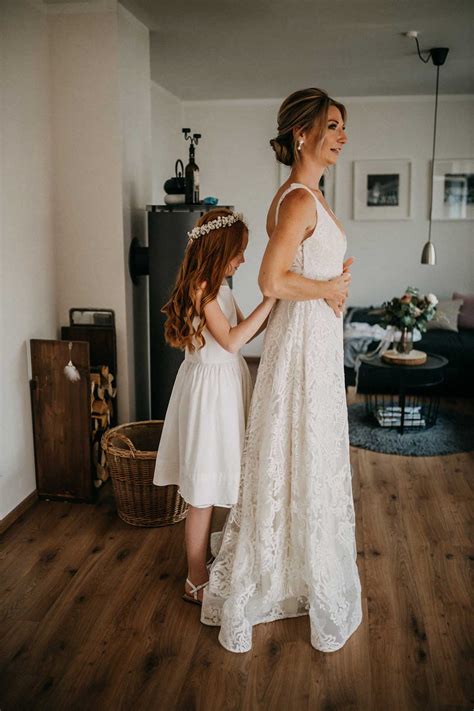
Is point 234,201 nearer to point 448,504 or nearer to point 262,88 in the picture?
point 262,88

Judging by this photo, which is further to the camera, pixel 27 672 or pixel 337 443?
pixel 337 443

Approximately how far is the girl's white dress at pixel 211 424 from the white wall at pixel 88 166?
4.60 ft

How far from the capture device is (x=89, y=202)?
360 cm

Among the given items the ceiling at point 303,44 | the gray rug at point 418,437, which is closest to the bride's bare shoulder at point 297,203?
the ceiling at point 303,44

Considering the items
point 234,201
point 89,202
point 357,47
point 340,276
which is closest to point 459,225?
point 234,201

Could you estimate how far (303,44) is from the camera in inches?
171

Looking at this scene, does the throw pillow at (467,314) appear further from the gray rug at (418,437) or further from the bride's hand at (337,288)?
A: the bride's hand at (337,288)

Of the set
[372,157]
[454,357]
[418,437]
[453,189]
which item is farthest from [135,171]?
[453,189]

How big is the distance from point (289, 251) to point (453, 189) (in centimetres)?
499

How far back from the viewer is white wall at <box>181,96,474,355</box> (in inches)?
255

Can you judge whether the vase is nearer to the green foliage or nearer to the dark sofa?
the green foliage

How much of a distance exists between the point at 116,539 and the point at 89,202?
5.77 feet

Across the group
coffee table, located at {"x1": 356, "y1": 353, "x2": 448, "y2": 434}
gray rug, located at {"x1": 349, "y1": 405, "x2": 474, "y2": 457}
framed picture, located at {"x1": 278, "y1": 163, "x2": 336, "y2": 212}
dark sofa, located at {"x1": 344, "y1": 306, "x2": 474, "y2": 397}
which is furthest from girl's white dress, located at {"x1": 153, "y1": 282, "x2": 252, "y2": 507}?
framed picture, located at {"x1": 278, "y1": 163, "x2": 336, "y2": 212}

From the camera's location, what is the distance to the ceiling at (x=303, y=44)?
3.63 meters
